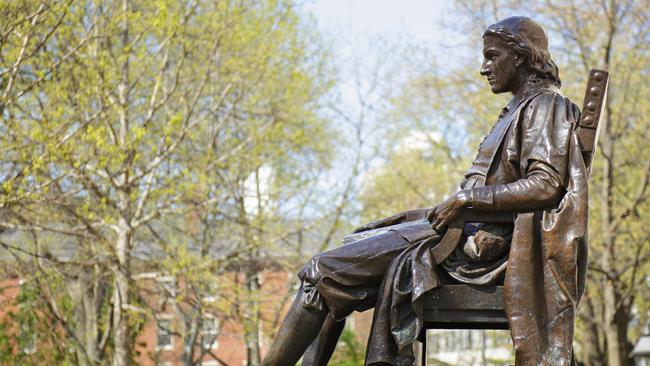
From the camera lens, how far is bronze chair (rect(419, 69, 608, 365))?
5.28 metres

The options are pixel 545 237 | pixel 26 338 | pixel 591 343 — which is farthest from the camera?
pixel 26 338

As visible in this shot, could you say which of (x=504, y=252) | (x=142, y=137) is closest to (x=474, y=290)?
(x=504, y=252)

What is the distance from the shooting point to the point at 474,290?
5.30 metres

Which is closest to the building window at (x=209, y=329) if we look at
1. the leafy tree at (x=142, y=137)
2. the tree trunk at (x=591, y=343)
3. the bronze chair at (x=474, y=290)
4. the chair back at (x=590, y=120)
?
the leafy tree at (x=142, y=137)

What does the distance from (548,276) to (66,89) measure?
39.8 ft

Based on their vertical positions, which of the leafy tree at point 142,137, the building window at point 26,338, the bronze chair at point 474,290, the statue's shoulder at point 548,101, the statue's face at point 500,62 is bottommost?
the bronze chair at point 474,290

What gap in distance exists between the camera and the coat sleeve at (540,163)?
17.0 ft

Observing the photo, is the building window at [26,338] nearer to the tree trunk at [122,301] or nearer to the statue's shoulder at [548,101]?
the tree trunk at [122,301]

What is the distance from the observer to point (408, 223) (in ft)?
18.6

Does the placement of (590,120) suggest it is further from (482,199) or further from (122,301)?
(122,301)

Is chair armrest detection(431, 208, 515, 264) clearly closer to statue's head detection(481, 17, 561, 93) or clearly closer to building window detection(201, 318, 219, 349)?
statue's head detection(481, 17, 561, 93)

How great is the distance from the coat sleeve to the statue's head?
264mm

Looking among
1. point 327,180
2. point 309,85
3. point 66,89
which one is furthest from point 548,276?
point 327,180

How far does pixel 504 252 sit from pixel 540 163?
473 millimetres
